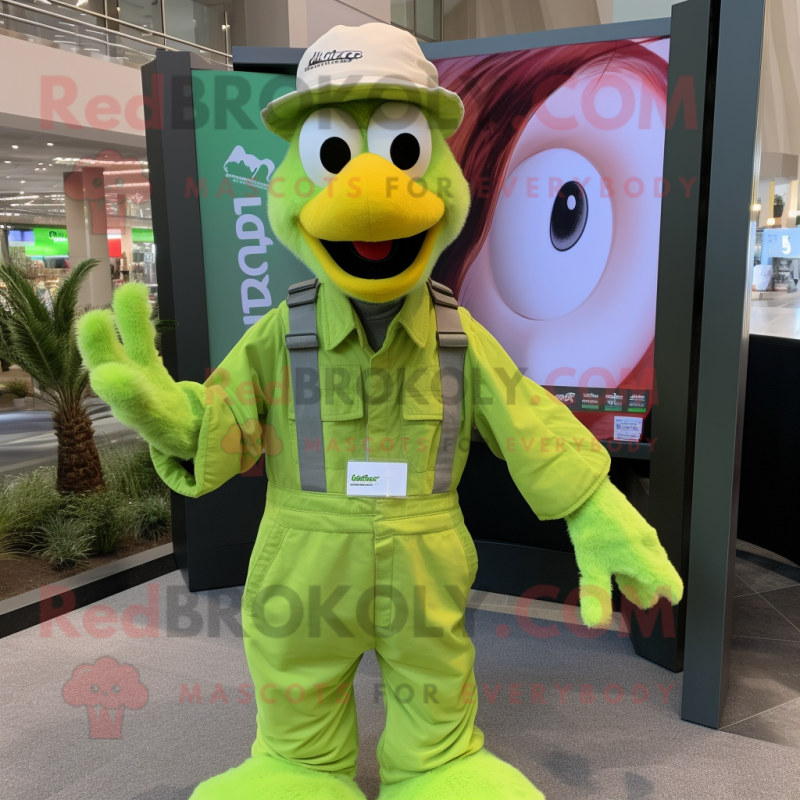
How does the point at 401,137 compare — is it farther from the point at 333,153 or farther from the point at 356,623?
the point at 356,623

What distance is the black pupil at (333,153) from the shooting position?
1.38m

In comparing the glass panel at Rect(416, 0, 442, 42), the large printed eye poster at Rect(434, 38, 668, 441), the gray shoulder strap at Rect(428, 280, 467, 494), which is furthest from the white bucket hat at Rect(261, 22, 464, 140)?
the glass panel at Rect(416, 0, 442, 42)

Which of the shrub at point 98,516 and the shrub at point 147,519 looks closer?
the shrub at point 98,516

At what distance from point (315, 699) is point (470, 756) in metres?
0.35

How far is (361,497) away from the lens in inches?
57.2

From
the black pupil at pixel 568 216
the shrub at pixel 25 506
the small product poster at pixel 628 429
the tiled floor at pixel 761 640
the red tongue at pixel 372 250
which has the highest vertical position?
the black pupil at pixel 568 216

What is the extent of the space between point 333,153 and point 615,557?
99 cm

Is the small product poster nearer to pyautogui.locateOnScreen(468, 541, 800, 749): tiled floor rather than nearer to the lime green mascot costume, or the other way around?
pyautogui.locateOnScreen(468, 541, 800, 749): tiled floor

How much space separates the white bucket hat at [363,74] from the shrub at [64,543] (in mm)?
2542

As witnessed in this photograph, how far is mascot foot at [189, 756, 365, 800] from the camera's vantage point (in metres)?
1.42

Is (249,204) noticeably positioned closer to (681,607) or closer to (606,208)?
(606,208)

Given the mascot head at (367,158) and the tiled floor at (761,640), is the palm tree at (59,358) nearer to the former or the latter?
the tiled floor at (761,640)

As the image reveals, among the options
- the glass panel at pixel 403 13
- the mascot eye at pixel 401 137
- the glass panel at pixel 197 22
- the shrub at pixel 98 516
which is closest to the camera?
the mascot eye at pixel 401 137

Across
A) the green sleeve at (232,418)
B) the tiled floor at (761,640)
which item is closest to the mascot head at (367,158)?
the green sleeve at (232,418)
